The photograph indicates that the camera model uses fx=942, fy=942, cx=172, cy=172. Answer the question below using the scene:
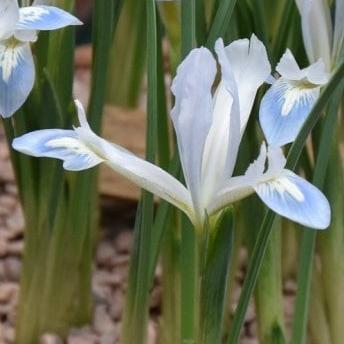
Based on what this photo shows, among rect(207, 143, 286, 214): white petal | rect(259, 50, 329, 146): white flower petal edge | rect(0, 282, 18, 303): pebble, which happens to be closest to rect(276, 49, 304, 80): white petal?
rect(259, 50, 329, 146): white flower petal edge

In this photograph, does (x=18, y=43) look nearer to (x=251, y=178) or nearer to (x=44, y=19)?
(x=44, y=19)

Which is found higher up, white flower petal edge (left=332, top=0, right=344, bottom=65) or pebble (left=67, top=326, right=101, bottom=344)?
white flower petal edge (left=332, top=0, right=344, bottom=65)

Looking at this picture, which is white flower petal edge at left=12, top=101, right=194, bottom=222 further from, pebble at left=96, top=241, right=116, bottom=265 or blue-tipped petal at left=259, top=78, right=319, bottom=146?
pebble at left=96, top=241, right=116, bottom=265

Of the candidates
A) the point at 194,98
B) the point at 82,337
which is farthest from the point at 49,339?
the point at 194,98

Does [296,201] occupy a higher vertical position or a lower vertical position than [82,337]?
higher

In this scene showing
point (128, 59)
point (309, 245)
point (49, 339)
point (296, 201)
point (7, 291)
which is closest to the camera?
point (296, 201)

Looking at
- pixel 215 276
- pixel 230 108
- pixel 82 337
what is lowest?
pixel 82 337
